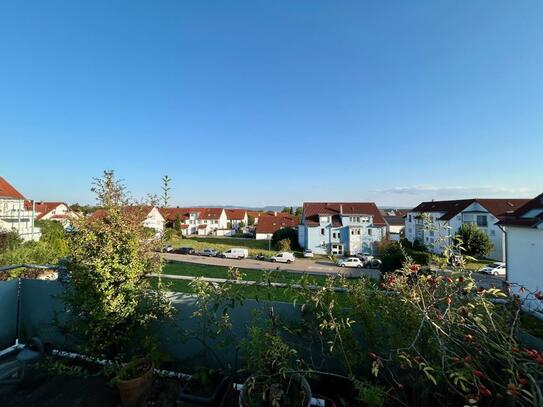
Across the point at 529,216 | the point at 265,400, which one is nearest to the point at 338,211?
the point at 529,216

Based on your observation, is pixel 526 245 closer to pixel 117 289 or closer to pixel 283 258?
pixel 117 289

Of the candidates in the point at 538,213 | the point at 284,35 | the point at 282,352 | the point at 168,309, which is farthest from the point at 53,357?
the point at 538,213

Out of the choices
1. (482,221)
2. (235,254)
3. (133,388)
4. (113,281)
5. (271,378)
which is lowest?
(235,254)

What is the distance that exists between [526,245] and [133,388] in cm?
1597

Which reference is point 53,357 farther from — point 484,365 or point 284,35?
point 284,35

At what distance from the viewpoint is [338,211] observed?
1314 inches

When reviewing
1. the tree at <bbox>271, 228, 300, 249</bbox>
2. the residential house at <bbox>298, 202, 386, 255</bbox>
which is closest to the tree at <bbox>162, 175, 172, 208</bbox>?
the residential house at <bbox>298, 202, 386, 255</bbox>

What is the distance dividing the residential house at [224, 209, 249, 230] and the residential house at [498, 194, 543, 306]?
50.7 metres

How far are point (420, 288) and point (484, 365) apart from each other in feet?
1.85

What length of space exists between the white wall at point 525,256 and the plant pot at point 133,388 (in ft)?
48.6

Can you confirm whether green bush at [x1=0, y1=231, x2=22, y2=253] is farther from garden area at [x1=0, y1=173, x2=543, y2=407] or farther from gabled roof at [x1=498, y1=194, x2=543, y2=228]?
gabled roof at [x1=498, y1=194, x2=543, y2=228]

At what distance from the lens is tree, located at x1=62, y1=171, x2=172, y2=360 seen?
2.51 metres

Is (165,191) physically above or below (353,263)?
above

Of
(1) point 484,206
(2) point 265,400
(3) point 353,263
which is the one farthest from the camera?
(1) point 484,206
